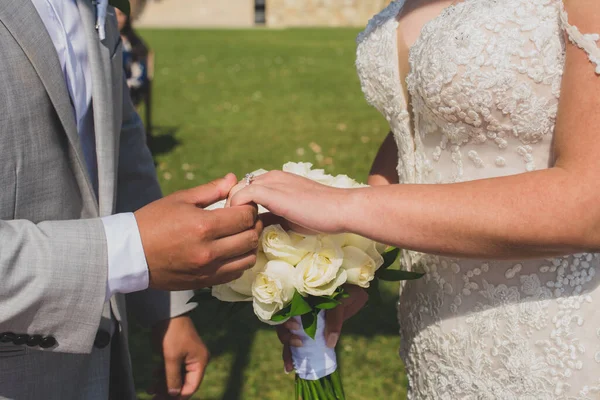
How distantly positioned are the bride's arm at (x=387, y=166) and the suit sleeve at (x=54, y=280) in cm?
130

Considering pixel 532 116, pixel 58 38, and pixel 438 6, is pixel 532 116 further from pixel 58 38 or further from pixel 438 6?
pixel 58 38

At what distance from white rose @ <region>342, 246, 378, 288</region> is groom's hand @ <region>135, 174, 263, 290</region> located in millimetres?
297

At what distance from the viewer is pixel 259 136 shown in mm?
11625

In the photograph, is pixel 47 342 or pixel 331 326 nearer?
pixel 47 342

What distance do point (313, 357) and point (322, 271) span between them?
1.24 ft

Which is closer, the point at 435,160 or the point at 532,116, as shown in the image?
the point at 532,116

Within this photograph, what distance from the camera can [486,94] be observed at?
200cm

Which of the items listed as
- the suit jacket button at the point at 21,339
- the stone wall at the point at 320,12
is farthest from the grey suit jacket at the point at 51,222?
the stone wall at the point at 320,12

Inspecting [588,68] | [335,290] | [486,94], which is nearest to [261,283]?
[335,290]

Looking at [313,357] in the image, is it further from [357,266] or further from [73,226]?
[73,226]

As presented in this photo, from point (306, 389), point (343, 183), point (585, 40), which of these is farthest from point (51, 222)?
point (585, 40)

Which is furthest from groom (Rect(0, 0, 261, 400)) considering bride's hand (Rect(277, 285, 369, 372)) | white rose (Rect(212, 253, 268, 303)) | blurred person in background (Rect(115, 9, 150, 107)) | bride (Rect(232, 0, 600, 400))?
blurred person in background (Rect(115, 9, 150, 107))

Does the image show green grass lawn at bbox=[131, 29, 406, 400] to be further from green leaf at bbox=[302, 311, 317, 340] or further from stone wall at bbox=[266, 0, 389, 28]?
stone wall at bbox=[266, 0, 389, 28]

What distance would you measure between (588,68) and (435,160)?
0.64 m
